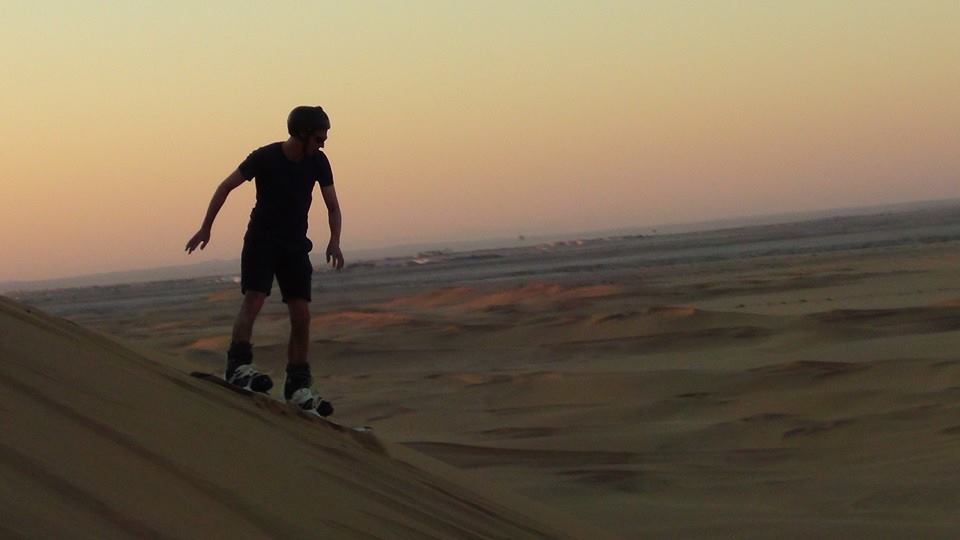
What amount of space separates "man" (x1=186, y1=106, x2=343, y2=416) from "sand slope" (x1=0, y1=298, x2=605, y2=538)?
81 centimetres

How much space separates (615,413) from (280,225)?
4056 millimetres

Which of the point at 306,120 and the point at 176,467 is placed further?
the point at 306,120

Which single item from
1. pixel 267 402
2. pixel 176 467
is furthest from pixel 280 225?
pixel 176 467

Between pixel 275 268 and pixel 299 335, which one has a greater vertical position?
pixel 275 268

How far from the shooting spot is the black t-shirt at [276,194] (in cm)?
589

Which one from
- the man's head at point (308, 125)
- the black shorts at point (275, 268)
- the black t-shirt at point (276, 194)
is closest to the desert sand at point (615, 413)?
the black shorts at point (275, 268)

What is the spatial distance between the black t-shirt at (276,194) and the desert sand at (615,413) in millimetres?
707

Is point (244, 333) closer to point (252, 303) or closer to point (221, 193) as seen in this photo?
point (252, 303)

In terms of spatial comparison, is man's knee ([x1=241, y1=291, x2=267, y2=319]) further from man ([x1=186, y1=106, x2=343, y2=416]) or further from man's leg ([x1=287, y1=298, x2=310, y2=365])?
man's leg ([x1=287, y1=298, x2=310, y2=365])

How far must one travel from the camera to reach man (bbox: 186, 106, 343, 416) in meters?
5.86

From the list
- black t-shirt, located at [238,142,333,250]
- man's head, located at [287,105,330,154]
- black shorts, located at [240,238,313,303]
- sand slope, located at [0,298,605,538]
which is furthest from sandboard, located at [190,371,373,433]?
man's head, located at [287,105,330,154]

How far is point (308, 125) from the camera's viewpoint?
19.2 feet

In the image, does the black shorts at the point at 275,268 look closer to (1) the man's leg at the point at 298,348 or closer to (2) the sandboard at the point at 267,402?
(1) the man's leg at the point at 298,348

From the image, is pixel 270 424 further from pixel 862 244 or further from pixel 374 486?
pixel 862 244
